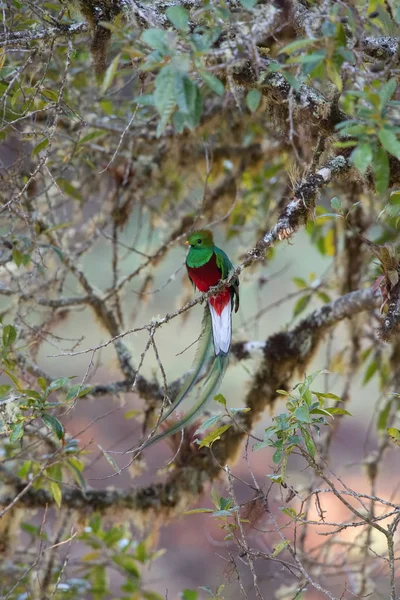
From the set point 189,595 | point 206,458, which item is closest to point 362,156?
point 206,458

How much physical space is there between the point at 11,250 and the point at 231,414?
1093 millimetres

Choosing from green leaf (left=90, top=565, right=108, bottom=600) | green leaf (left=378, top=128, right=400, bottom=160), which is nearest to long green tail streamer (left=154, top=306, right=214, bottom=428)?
green leaf (left=378, top=128, right=400, bottom=160)

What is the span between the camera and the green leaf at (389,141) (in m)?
1.13

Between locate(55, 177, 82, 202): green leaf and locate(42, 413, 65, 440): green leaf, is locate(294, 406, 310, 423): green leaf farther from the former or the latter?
locate(55, 177, 82, 202): green leaf

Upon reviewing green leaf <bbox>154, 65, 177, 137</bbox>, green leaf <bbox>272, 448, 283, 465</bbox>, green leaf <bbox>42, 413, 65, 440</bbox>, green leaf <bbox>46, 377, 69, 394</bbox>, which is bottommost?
green leaf <bbox>272, 448, 283, 465</bbox>

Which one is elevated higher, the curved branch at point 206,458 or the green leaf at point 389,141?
the green leaf at point 389,141

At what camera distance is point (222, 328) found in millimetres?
2234

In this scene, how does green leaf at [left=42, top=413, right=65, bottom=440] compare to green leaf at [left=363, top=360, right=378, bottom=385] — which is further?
green leaf at [left=363, top=360, right=378, bottom=385]

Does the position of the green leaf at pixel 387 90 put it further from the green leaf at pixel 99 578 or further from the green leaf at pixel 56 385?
the green leaf at pixel 99 578

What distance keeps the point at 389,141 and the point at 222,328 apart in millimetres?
1176

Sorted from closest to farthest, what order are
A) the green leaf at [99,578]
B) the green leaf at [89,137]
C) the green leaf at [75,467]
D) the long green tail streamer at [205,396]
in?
the long green tail streamer at [205,396]
the green leaf at [75,467]
the green leaf at [89,137]
the green leaf at [99,578]

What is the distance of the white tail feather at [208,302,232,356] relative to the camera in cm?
215

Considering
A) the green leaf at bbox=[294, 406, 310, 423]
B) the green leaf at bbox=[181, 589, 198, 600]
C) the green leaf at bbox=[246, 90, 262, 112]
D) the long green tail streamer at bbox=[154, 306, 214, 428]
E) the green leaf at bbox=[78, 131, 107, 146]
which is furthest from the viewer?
the green leaf at bbox=[181, 589, 198, 600]

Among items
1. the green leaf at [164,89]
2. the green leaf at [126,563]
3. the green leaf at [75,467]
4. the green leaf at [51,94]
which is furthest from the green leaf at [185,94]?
the green leaf at [126,563]
